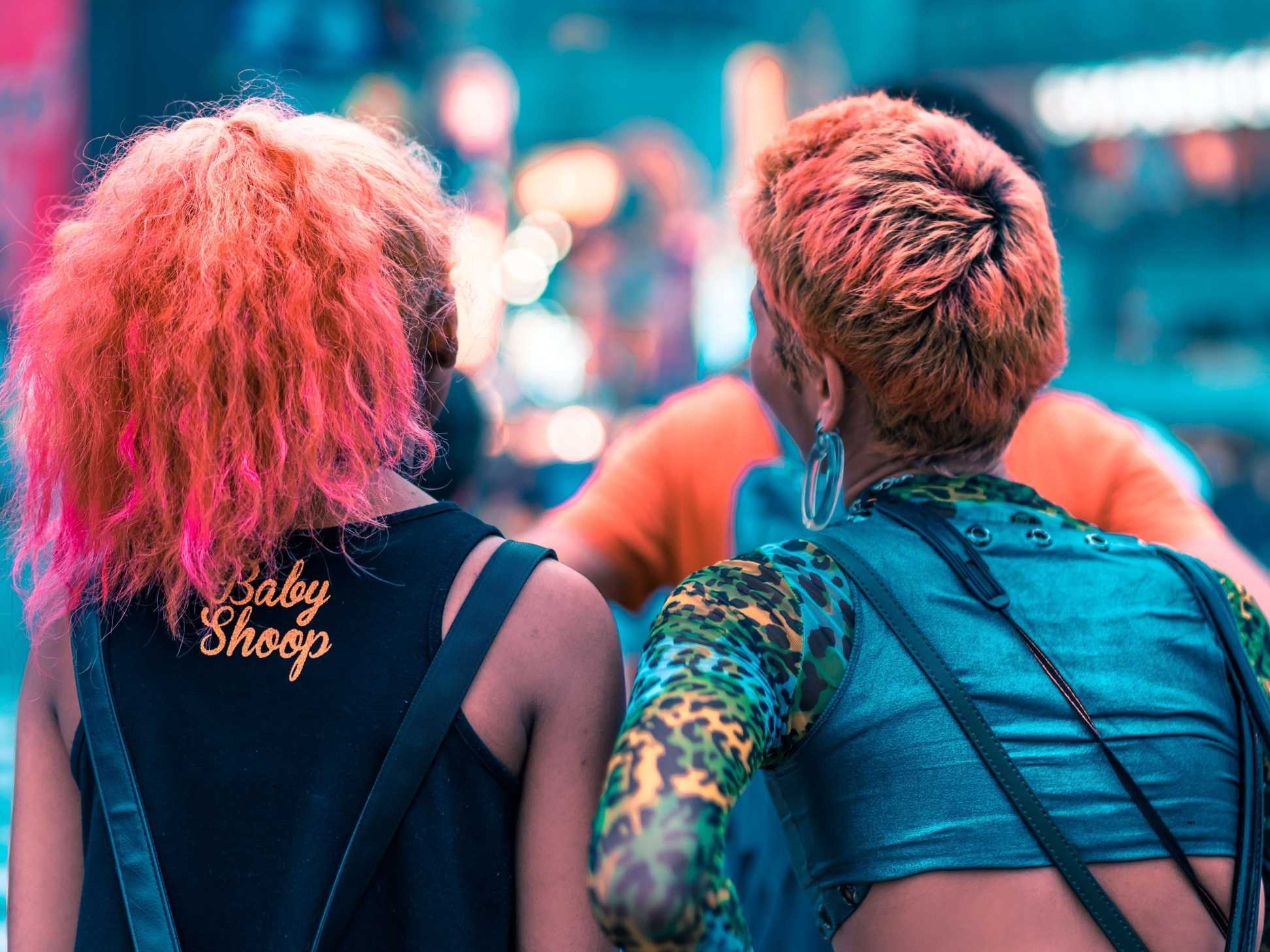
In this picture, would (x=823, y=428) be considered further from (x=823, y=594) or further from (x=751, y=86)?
(x=751, y=86)

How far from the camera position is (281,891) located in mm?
1265

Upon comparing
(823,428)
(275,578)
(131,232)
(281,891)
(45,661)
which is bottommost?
(281,891)

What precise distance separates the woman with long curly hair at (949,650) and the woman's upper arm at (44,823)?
0.71 metres

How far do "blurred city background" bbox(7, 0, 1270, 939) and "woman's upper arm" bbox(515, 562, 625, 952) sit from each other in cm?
890

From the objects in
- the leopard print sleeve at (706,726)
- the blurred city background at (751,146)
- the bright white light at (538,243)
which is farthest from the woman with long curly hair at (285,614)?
the bright white light at (538,243)

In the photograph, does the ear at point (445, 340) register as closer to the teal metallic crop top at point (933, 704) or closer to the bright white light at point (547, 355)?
the teal metallic crop top at point (933, 704)

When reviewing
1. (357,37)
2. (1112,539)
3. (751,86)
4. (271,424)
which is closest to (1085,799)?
(1112,539)

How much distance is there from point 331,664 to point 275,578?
0.42ft

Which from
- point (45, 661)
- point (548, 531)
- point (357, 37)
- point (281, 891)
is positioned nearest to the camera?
point (281, 891)

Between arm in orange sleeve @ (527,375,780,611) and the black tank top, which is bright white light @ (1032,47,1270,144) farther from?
the black tank top

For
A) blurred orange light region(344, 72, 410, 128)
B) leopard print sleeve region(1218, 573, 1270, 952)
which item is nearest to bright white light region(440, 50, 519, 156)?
blurred orange light region(344, 72, 410, 128)

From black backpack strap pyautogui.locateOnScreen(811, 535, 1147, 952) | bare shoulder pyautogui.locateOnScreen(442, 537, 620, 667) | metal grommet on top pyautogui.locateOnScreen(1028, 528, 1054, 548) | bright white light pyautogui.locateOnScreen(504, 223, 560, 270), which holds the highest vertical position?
metal grommet on top pyautogui.locateOnScreen(1028, 528, 1054, 548)

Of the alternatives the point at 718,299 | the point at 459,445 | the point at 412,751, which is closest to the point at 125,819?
the point at 412,751

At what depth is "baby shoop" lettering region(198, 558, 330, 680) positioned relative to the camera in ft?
4.25
